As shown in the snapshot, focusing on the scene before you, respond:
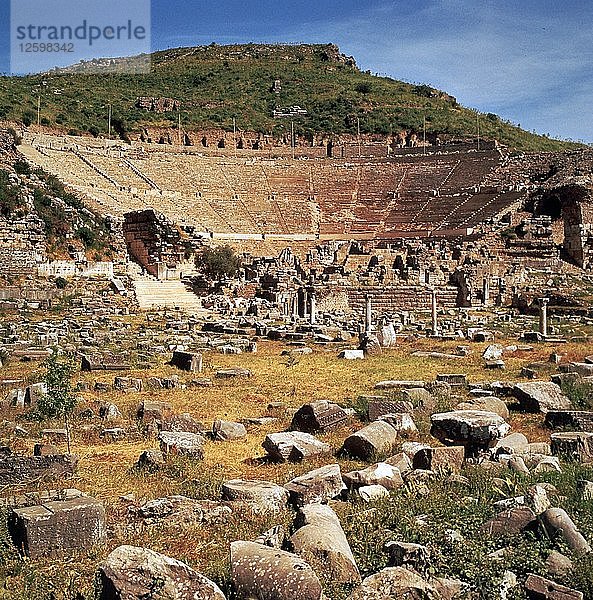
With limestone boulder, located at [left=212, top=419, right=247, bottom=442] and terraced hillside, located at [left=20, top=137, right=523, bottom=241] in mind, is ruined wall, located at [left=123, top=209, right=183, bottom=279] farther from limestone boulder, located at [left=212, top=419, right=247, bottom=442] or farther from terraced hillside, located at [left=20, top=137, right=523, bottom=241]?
limestone boulder, located at [left=212, top=419, right=247, bottom=442]

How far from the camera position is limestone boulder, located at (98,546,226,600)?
4680 mm

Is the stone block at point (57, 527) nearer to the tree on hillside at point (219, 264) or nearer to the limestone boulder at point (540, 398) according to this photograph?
the limestone boulder at point (540, 398)

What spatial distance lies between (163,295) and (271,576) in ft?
90.3

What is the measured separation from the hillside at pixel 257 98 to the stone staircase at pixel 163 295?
30659 millimetres

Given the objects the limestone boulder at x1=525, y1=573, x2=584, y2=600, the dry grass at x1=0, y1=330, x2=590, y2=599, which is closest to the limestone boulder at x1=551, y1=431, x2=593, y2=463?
the dry grass at x1=0, y1=330, x2=590, y2=599

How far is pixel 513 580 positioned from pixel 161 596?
2.45 m

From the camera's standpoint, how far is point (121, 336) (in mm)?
21484

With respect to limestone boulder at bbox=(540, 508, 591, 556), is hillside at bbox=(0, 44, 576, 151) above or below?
above

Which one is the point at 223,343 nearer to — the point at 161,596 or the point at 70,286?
the point at 70,286

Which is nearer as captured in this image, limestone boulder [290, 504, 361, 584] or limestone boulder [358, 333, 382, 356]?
limestone boulder [290, 504, 361, 584]

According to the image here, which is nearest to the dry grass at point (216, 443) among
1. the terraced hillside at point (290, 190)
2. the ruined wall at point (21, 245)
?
the ruined wall at point (21, 245)

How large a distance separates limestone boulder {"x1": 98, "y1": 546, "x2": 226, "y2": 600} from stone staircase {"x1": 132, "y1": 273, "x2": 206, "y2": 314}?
24.3 metres

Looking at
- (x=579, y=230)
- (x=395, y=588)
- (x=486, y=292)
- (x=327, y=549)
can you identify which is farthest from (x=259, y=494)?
(x=579, y=230)

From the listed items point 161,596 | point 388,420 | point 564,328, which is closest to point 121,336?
point 388,420
